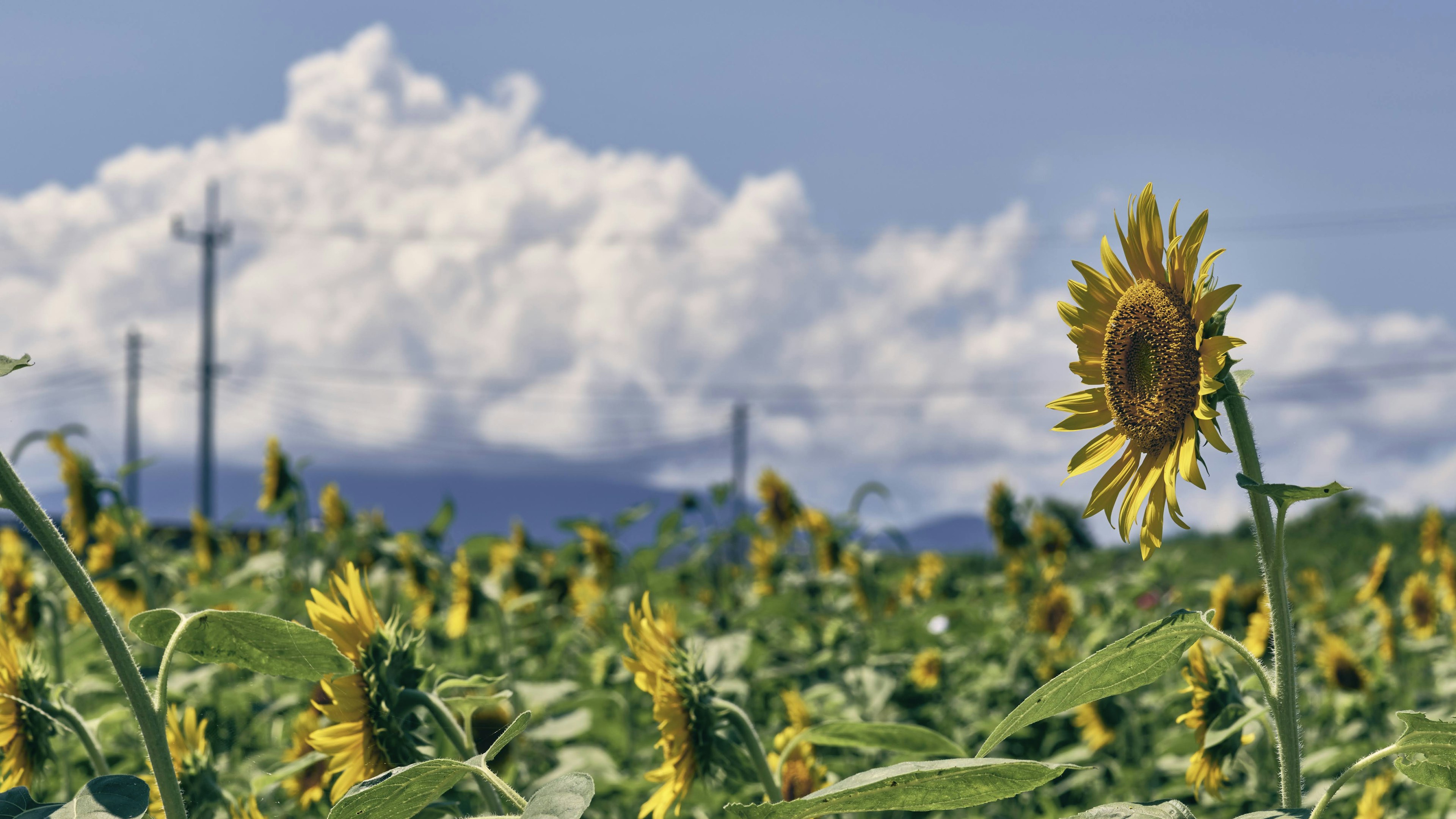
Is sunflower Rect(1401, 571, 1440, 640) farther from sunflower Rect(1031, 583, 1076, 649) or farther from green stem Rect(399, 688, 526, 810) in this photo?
green stem Rect(399, 688, 526, 810)

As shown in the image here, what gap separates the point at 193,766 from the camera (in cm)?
148

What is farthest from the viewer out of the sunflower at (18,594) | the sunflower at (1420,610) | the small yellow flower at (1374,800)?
the sunflower at (1420,610)

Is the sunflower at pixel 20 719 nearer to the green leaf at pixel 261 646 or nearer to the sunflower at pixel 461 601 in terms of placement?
the green leaf at pixel 261 646

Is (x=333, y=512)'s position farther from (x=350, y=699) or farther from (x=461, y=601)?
(x=350, y=699)

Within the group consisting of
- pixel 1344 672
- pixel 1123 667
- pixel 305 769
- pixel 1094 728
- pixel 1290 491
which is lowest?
pixel 1094 728

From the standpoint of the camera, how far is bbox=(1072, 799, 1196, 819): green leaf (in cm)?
84

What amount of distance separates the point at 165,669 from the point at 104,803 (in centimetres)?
11

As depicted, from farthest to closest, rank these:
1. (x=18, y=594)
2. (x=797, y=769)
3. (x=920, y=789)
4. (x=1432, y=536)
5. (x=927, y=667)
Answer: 1. (x=1432, y=536)
2. (x=927, y=667)
3. (x=18, y=594)
4. (x=797, y=769)
5. (x=920, y=789)

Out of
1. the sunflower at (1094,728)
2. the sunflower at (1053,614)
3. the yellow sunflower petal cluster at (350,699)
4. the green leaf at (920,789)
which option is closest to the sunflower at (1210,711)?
the green leaf at (920,789)

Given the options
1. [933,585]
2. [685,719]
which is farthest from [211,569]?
[685,719]

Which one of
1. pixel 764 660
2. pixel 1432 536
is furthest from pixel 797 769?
pixel 1432 536

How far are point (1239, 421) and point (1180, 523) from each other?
0.13 m

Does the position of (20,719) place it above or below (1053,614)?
above

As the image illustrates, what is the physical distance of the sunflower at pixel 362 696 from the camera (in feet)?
3.85
